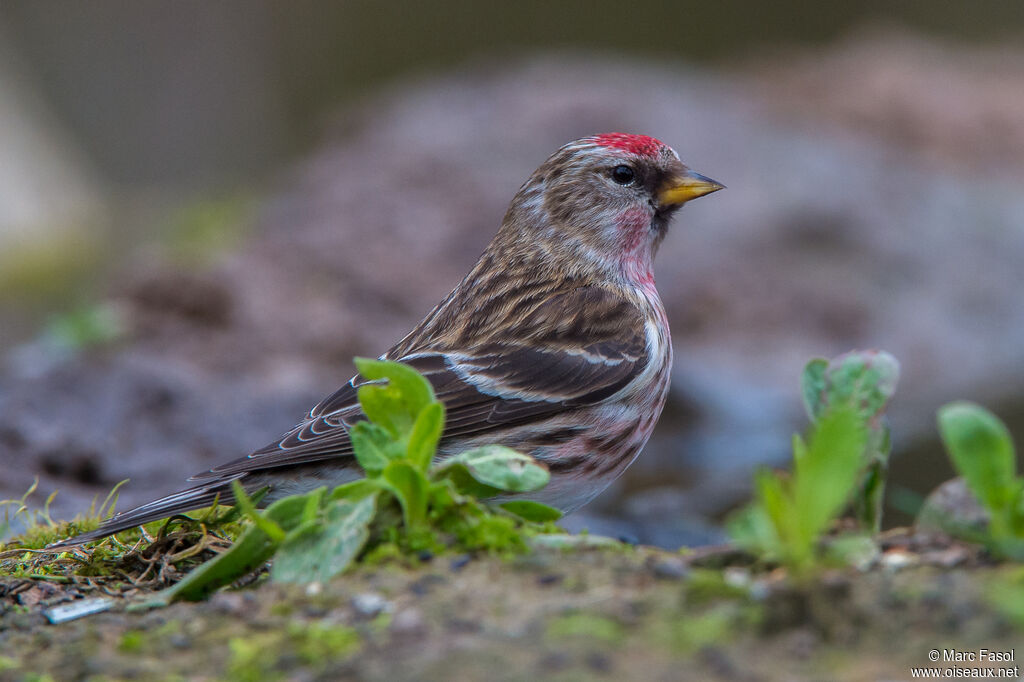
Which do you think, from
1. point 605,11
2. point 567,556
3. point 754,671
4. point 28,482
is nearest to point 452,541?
point 567,556

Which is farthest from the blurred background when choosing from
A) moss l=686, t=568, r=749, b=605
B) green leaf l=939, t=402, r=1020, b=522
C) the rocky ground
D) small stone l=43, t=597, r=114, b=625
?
small stone l=43, t=597, r=114, b=625

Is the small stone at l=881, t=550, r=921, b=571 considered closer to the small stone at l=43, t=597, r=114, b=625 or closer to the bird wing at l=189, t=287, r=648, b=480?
the bird wing at l=189, t=287, r=648, b=480

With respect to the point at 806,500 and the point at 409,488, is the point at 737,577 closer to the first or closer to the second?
the point at 806,500

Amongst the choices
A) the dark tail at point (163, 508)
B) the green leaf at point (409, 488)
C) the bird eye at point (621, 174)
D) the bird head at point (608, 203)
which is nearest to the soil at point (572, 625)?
the green leaf at point (409, 488)

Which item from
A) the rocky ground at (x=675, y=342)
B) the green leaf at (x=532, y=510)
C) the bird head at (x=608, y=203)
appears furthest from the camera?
the bird head at (x=608, y=203)

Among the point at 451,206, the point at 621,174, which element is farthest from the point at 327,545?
the point at 451,206

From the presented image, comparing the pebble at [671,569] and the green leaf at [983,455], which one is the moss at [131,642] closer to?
the pebble at [671,569]

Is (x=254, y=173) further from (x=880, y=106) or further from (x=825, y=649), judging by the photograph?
(x=825, y=649)
